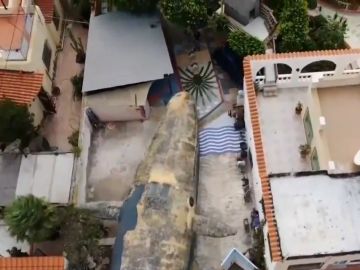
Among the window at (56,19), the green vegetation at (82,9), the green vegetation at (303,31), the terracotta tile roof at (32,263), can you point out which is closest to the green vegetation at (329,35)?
the green vegetation at (303,31)

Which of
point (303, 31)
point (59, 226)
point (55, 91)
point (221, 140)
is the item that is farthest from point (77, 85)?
point (303, 31)

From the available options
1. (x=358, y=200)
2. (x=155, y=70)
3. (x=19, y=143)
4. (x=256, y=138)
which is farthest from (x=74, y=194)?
(x=358, y=200)

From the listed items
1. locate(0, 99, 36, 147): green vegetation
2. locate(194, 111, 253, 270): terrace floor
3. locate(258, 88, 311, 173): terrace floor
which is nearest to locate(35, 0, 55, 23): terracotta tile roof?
locate(0, 99, 36, 147): green vegetation

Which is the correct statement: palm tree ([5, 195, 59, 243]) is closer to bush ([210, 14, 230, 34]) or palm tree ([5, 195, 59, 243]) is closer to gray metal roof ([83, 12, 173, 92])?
gray metal roof ([83, 12, 173, 92])

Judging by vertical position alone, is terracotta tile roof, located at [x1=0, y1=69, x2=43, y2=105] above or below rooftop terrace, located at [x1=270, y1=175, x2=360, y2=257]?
above

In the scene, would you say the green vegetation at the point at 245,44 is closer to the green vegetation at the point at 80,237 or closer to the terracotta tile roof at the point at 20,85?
the terracotta tile roof at the point at 20,85

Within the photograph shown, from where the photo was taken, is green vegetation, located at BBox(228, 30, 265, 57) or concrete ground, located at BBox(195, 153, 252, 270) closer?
concrete ground, located at BBox(195, 153, 252, 270)
